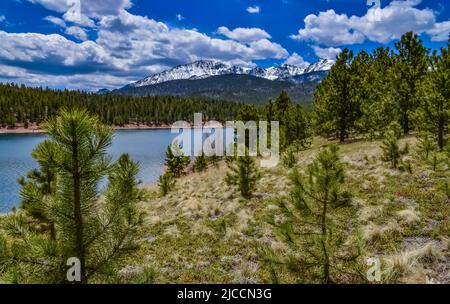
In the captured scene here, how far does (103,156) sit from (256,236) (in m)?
8.33

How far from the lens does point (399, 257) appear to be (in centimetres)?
723

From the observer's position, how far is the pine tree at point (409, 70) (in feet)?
99.9

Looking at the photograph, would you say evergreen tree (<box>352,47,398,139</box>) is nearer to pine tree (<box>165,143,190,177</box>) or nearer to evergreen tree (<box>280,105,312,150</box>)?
evergreen tree (<box>280,105,312,150</box>)

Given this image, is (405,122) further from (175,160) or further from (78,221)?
(78,221)

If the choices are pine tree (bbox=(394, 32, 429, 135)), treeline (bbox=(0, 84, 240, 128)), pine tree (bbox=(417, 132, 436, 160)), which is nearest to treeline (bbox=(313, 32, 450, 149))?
pine tree (bbox=(394, 32, 429, 135))

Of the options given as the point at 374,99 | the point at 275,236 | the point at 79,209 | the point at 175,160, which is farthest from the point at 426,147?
the point at 175,160

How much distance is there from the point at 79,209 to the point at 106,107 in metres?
163

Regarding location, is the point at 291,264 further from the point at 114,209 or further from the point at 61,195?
the point at 61,195

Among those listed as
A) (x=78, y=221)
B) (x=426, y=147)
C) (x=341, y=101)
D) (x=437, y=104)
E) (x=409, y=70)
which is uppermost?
(x=409, y=70)

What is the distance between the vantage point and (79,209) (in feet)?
13.5

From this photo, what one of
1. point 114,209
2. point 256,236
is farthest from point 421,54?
point 114,209

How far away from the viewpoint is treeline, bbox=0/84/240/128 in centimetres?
12669

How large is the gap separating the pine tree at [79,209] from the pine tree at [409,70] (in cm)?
3217

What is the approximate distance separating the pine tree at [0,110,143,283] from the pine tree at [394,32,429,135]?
32169 mm
